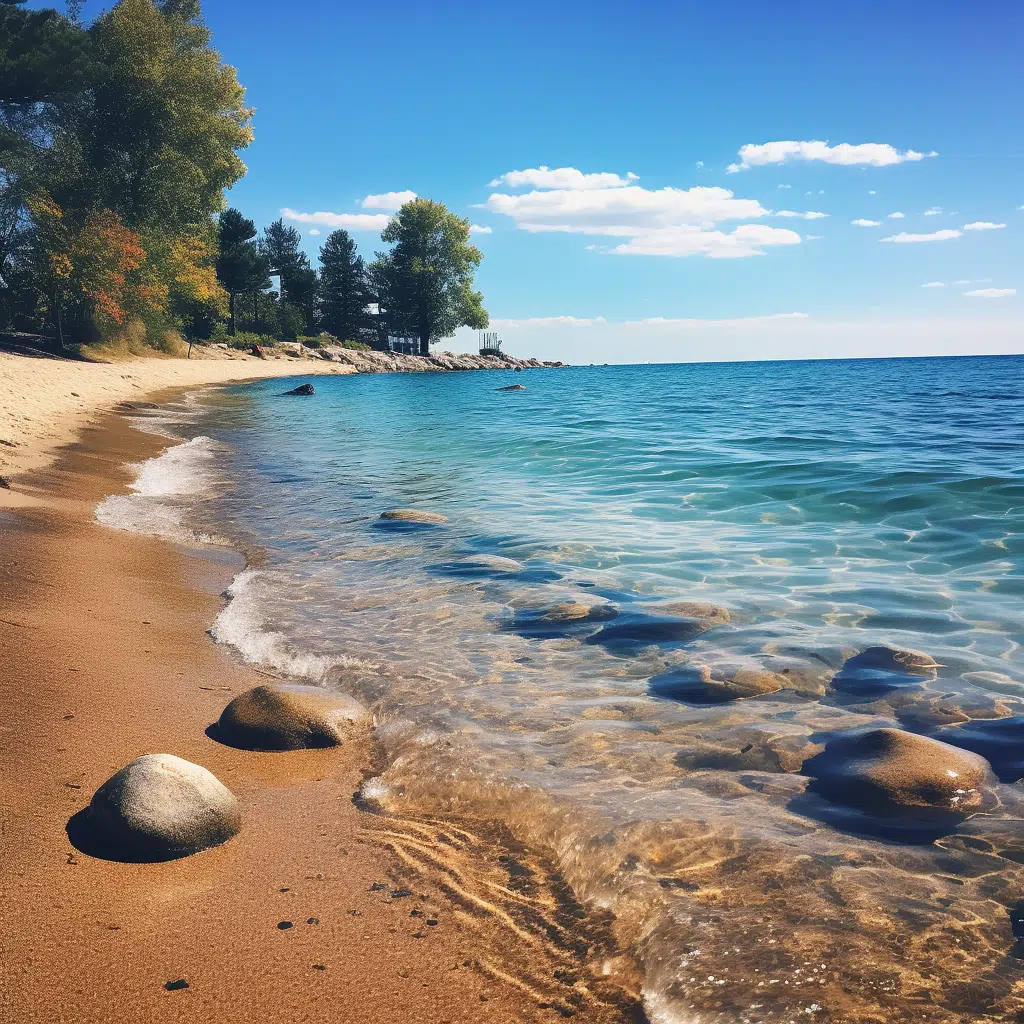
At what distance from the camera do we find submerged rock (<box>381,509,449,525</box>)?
913cm

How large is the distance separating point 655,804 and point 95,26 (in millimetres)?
41557

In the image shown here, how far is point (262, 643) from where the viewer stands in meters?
5.00

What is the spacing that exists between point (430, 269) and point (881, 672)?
239 ft

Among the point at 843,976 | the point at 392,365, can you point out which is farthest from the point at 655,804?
the point at 392,365

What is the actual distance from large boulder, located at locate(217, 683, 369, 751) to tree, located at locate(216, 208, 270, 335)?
56731 mm

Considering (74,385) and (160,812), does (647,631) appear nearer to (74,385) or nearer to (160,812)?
(160,812)

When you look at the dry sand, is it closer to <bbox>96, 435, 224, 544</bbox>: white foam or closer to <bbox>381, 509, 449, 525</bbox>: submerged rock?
<bbox>96, 435, 224, 544</bbox>: white foam

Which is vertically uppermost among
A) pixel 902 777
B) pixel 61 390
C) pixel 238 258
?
pixel 238 258

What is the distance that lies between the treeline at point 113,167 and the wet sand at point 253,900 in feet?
106

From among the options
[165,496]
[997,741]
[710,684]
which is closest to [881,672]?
[997,741]

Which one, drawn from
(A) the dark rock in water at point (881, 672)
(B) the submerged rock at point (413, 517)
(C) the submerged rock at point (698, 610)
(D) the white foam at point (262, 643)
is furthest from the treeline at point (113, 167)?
(A) the dark rock in water at point (881, 672)

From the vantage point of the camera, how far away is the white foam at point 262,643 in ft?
15.3

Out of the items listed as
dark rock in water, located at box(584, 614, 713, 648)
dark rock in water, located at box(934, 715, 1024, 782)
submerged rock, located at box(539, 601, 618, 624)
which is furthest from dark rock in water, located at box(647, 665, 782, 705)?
submerged rock, located at box(539, 601, 618, 624)

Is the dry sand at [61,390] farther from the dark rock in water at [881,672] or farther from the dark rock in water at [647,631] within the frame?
the dark rock in water at [881,672]
